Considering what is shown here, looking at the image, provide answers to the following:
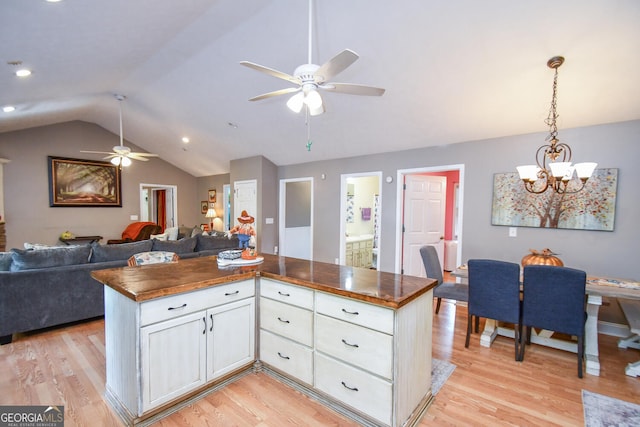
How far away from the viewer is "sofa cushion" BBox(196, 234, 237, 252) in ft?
15.0

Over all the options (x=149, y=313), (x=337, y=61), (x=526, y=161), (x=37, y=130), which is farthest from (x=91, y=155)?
(x=526, y=161)

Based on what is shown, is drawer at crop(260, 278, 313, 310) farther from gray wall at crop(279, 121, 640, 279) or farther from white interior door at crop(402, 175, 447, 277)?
white interior door at crop(402, 175, 447, 277)

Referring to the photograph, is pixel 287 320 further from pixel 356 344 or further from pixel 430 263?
pixel 430 263

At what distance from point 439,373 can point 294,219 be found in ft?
16.7

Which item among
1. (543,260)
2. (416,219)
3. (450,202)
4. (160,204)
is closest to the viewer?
(543,260)

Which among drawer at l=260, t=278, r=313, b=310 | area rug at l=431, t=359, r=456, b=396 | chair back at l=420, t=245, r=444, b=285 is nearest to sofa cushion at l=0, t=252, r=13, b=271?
drawer at l=260, t=278, r=313, b=310

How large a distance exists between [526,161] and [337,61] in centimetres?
333

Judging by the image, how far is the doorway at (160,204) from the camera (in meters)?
8.45

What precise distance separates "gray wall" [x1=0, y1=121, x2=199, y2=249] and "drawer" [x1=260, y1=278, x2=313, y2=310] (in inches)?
283

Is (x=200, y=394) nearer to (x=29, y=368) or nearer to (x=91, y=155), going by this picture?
(x=29, y=368)

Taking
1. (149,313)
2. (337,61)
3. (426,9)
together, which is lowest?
(149,313)

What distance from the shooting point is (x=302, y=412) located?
2.02 m

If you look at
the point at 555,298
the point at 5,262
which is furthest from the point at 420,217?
the point at 5,262

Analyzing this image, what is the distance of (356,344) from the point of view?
6.11 ft
